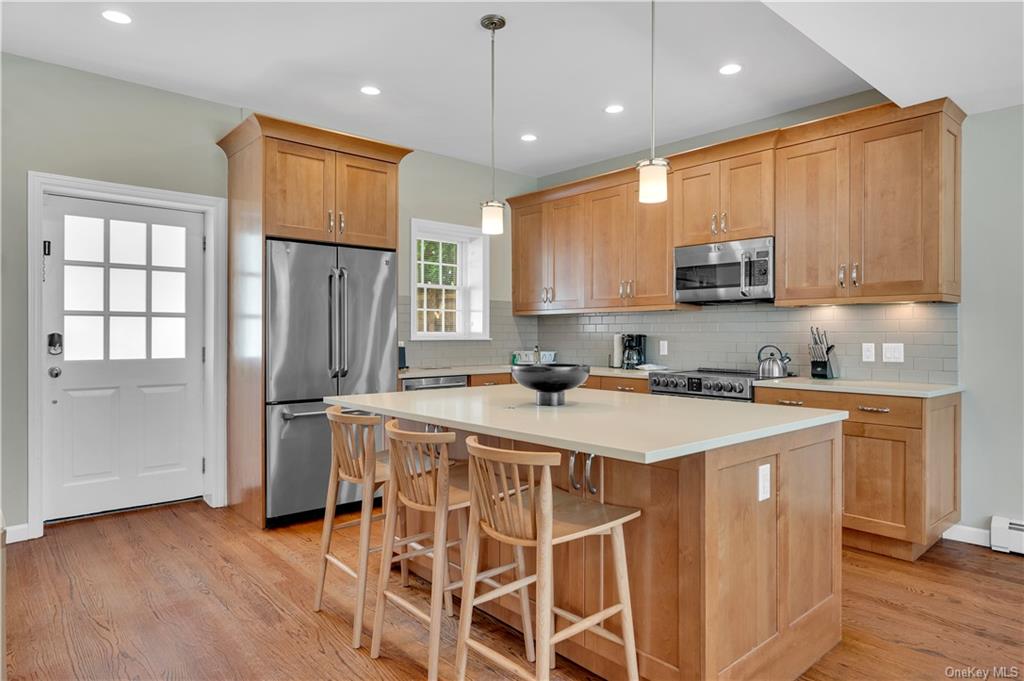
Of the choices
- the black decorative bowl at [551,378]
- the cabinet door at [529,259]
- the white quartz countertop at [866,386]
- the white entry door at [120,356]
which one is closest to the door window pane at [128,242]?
the white entry door at [120,356]

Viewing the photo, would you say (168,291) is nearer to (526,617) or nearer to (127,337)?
(127,337)

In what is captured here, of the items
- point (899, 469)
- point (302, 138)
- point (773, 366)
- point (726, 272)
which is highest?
point (302, 138)

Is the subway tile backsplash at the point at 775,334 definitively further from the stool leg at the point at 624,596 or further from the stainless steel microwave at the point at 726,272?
the stool leg at the point at 624,596

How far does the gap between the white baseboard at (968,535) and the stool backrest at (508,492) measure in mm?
3148

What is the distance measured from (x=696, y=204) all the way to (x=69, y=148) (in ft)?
13.7

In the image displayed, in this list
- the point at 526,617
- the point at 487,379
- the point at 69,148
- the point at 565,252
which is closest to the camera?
the point at 526,617

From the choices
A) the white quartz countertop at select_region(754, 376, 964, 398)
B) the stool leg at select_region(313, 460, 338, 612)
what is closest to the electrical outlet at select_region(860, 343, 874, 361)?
the white quartz countertop at select_region(754, 376, 964, 398)

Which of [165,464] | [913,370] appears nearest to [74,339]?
[165,464]

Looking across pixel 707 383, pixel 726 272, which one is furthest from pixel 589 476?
pixel 726 272

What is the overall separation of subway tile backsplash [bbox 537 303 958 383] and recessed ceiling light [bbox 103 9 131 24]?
402 centimetres

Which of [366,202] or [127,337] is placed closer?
[127,337]

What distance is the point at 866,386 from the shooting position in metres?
3.54

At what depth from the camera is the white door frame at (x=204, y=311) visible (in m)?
3.59

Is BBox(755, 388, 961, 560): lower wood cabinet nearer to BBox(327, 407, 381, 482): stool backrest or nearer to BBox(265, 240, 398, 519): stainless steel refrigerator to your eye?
BBox(327, 407, 381, 482): stool backrest
